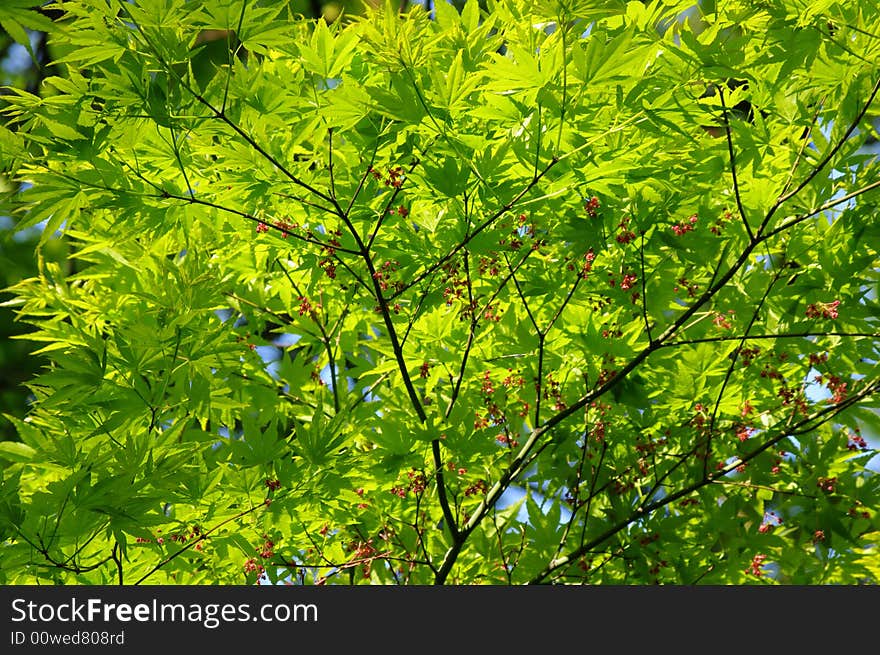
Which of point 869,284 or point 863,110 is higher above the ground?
point 863,110

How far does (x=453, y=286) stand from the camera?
6.52ft

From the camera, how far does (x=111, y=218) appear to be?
223 cm

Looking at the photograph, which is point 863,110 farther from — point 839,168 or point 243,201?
point 243,201

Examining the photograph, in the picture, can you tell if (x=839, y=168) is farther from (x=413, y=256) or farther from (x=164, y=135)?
(x=164, y=135)

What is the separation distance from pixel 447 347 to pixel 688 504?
0.84 meters

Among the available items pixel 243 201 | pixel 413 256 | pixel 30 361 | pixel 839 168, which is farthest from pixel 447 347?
pixel 30 361

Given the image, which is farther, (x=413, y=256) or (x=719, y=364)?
(x=719, y=364)

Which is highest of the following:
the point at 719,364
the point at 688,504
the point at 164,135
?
the point at 164,135

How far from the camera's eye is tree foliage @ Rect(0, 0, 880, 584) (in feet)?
4.91

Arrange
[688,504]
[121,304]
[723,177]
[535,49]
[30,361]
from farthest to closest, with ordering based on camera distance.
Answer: [30,361] < [688,504] < [121,304] < [723,177] < [535,49]

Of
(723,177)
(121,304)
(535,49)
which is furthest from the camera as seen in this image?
(121,304)

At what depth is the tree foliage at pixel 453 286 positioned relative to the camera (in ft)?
4.91

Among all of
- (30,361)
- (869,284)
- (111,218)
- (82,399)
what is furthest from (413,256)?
(30,361)

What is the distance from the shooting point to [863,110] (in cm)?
167
